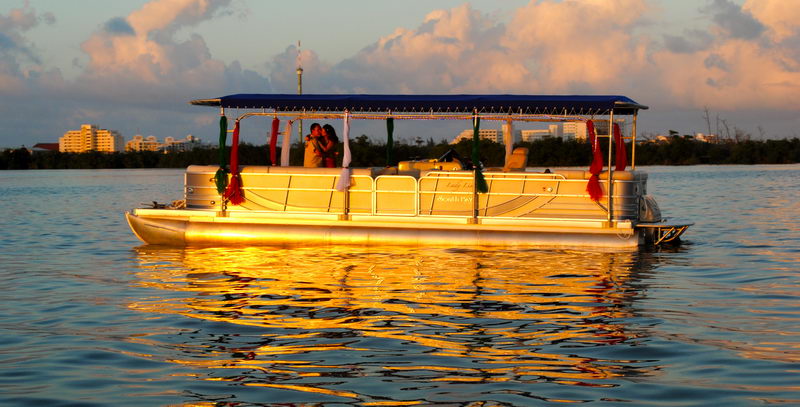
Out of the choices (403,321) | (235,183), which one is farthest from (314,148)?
(403,321)

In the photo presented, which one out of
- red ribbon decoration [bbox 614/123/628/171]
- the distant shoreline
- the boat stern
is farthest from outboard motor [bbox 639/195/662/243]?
the distant shoreline

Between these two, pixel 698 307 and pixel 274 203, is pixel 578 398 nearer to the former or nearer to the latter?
pixel 698 307

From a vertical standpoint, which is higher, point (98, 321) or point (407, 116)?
point (407, 116)

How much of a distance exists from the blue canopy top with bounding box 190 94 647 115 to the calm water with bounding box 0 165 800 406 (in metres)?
2.78

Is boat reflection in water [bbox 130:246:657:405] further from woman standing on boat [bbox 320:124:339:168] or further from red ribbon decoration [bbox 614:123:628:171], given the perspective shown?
woman standing on boat [bbox 320:124:339:168]

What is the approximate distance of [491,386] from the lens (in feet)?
26.6

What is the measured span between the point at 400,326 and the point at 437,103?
8.55m

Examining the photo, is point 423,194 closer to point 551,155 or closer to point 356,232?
point 356,232

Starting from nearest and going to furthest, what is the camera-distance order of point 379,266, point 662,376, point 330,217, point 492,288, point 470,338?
point 662,376 → point 470,338 → point 492,288 → point 379,266 → point 330,217

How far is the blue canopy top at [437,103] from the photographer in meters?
17.9

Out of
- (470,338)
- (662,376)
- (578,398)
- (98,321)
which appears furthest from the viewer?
(98,321)

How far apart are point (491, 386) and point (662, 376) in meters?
1.60

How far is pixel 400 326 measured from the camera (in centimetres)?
1080

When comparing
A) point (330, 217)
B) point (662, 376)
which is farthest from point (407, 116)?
point (662, 376)
